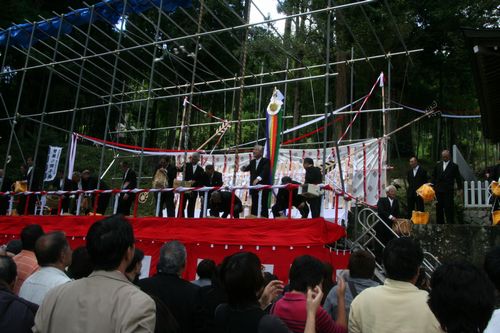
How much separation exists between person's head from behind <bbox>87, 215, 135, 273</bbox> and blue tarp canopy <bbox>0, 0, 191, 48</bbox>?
28.1ft

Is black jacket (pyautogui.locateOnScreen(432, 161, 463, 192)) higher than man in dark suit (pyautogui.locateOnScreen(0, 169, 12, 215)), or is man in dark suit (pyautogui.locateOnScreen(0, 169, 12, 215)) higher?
black jacket (pyautogui.locateOnScreen(432, 161, 463, 192))

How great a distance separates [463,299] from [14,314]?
216 centimetres

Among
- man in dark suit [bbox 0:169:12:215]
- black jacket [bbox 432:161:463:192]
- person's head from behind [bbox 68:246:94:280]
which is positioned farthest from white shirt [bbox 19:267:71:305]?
man in dark suit [bbox 0:169:12:215]

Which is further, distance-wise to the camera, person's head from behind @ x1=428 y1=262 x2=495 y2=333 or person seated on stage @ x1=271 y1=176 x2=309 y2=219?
person seated on stage @ x1=271 y1=176 x2=309 y2=219

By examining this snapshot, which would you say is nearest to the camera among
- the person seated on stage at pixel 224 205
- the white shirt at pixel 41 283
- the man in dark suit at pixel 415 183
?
the white shirt at pixel 41 283

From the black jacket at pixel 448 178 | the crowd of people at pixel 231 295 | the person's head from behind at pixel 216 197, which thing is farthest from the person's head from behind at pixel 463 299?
the black jacket at pixel 448 178

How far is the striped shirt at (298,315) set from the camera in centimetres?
239

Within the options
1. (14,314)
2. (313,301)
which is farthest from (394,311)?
(14,314)

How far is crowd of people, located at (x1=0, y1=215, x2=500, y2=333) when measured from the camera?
182 centimetres

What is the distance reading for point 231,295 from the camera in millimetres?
2375

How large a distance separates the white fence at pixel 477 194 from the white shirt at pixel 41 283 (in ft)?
27.6

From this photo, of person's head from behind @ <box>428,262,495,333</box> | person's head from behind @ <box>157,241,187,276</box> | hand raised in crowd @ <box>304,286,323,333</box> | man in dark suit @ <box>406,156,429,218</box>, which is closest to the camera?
person's head from behind @ <box>428,262,495,333</box>

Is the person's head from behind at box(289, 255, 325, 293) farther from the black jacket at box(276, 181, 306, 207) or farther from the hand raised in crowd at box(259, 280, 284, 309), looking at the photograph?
the black jacket at box(276, 181, 306, 207)

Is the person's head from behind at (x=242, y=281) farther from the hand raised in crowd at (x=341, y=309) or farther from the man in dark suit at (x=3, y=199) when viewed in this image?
the man in dark suit at (x=3, y=199)
